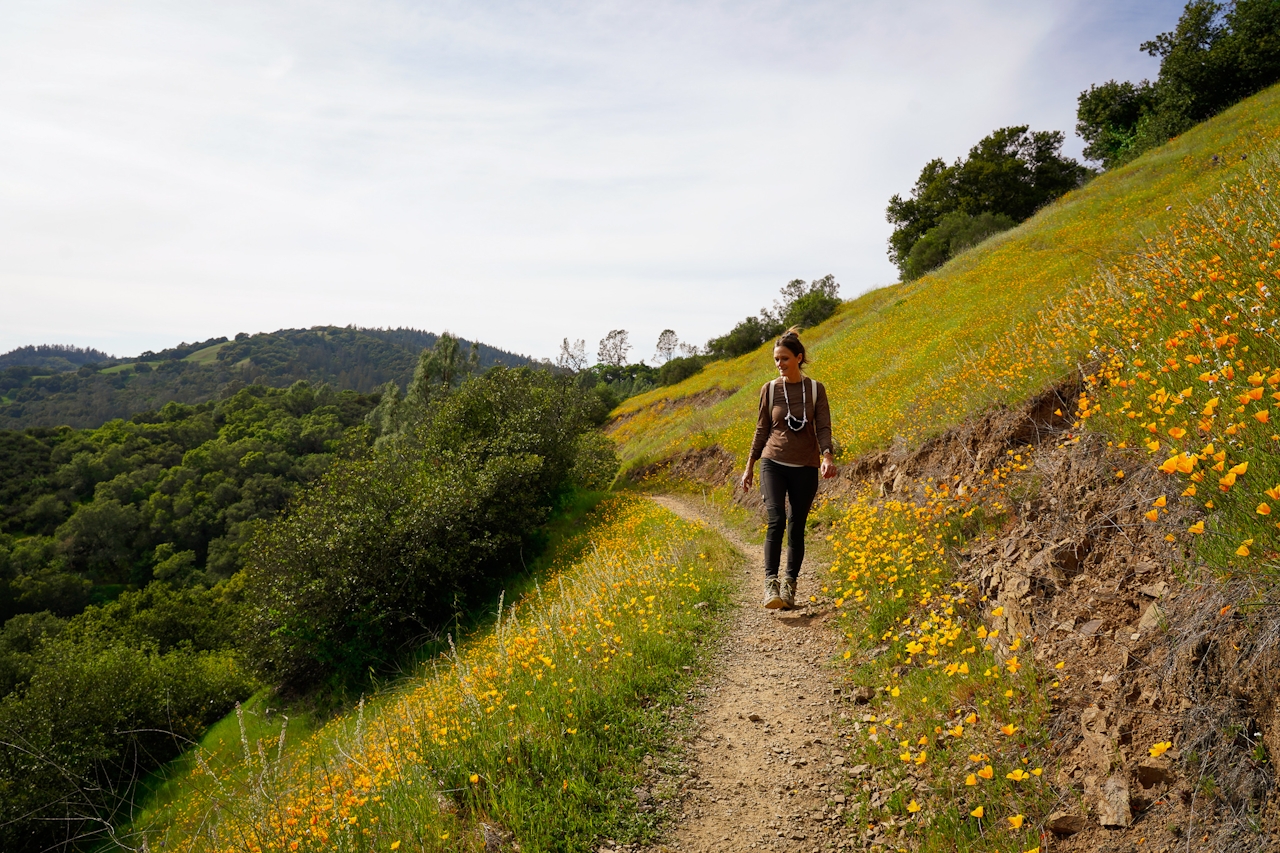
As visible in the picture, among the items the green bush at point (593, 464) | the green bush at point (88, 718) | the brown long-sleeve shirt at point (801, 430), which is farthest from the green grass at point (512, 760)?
the green bush at point (593, 464)

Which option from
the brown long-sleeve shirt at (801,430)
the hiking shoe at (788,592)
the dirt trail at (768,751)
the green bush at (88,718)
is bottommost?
the green bush at (88,718)

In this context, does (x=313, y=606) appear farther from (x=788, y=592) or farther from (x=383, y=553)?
(x=788, y=592)

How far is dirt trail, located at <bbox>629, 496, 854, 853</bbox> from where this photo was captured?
140 inches

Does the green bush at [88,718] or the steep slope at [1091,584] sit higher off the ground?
the steep slope at [1091,584]

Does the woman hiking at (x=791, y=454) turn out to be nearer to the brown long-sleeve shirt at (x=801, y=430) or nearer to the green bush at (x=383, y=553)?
Answer: the brown long-sleeve shirt at (x=801, y=430)

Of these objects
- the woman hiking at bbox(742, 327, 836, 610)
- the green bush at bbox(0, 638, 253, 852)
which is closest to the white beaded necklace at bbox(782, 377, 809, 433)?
the woman hiking at bbox(742, 327, 836, 610)

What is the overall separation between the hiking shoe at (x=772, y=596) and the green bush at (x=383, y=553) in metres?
10.6

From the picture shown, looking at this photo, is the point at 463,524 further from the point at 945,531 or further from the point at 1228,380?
the point at 1228,380

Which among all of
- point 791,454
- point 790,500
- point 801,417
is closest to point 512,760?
point 790,500

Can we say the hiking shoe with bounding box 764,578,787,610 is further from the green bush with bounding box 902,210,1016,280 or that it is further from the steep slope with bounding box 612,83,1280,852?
the green bush with bounding box 902,210,1016,280

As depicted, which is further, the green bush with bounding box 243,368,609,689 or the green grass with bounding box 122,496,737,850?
the green bush with bounding box 243,368,609,689

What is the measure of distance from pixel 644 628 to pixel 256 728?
2096cm

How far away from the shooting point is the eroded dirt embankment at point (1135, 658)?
7.90 ft

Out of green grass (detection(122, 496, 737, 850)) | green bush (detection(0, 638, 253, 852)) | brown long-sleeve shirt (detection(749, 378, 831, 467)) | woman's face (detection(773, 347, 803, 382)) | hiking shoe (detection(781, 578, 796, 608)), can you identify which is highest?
woman's face (detection(773, 347, 803, 382))
